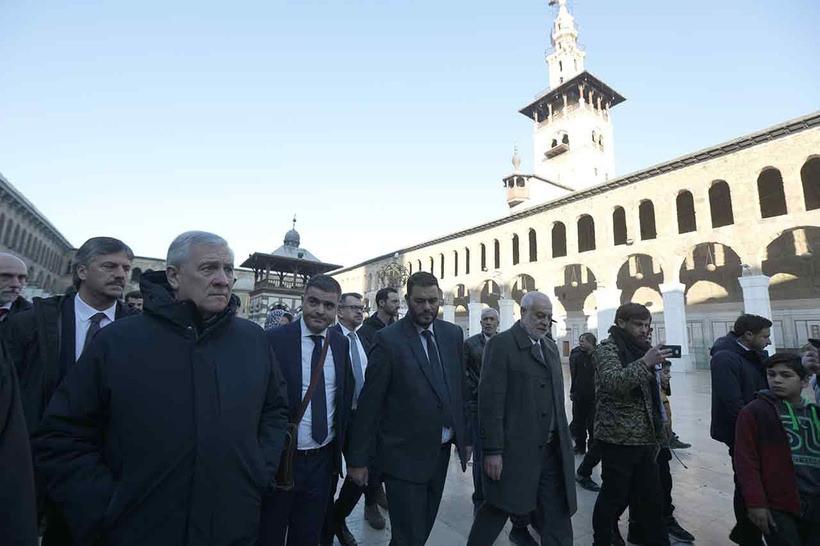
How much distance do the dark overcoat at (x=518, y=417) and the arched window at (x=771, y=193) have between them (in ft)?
71.1

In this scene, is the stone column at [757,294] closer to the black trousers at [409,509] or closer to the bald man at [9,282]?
the black trousers at [409,509]

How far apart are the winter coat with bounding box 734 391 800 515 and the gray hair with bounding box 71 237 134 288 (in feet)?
14.4

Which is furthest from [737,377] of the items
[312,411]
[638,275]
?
[638,275]

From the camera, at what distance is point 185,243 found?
1.94 metres

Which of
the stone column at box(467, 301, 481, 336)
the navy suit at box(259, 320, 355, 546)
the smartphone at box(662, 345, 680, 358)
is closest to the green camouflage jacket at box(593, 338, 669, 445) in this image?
the smartphone at box(662, 345, 680, 358)

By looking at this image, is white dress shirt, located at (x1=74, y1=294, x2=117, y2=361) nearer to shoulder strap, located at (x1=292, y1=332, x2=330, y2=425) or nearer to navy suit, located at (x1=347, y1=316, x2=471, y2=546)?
shoulder strap, located at (x1=292, y1=332, x2=330, y2=425)

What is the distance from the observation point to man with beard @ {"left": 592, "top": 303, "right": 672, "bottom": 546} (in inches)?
124

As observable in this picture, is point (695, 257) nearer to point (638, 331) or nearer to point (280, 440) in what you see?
point (638, 331)

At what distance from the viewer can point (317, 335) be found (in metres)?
2.92

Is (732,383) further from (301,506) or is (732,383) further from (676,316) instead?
(676,316)

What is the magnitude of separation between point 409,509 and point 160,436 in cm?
171

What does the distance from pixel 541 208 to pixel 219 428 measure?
2394cm

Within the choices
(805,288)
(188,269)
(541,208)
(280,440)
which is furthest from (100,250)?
(805,288)

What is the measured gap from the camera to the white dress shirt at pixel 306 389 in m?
2.61
